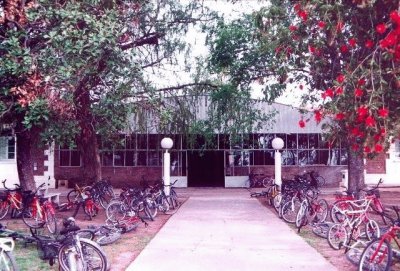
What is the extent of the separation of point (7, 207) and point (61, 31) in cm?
653

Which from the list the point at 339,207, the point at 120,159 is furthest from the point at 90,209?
the point at 120,159

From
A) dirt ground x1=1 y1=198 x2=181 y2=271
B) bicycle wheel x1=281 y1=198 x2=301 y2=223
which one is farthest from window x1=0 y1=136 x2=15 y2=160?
bicycle wheel x1=281 y1=198 x2=301 y2=223

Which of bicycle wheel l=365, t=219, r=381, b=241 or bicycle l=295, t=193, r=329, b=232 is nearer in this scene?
bicycle wheel l=365, t=219, r=381, b=241

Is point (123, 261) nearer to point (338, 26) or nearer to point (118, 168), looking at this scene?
point (338, 26)

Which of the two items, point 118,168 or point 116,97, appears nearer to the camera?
point 116,97

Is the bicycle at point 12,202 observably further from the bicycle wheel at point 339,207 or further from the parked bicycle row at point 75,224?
the bicycle wheel at point 339,207

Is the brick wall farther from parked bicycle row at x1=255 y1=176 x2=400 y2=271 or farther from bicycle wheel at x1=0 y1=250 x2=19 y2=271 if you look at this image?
bicycle wheel at x1=0 y1=250 x2=19 y2=271

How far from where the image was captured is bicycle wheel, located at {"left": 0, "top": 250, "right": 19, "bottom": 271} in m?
6.39

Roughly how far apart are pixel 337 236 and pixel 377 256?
2492mm

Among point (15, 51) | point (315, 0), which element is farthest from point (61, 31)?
point (315, 0)

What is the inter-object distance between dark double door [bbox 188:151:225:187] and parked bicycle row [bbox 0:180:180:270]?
33.1 feet

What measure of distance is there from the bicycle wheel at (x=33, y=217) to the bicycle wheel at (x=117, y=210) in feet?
5.55

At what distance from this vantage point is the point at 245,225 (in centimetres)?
1220

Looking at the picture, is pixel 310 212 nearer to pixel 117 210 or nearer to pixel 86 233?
pixel 117 210
